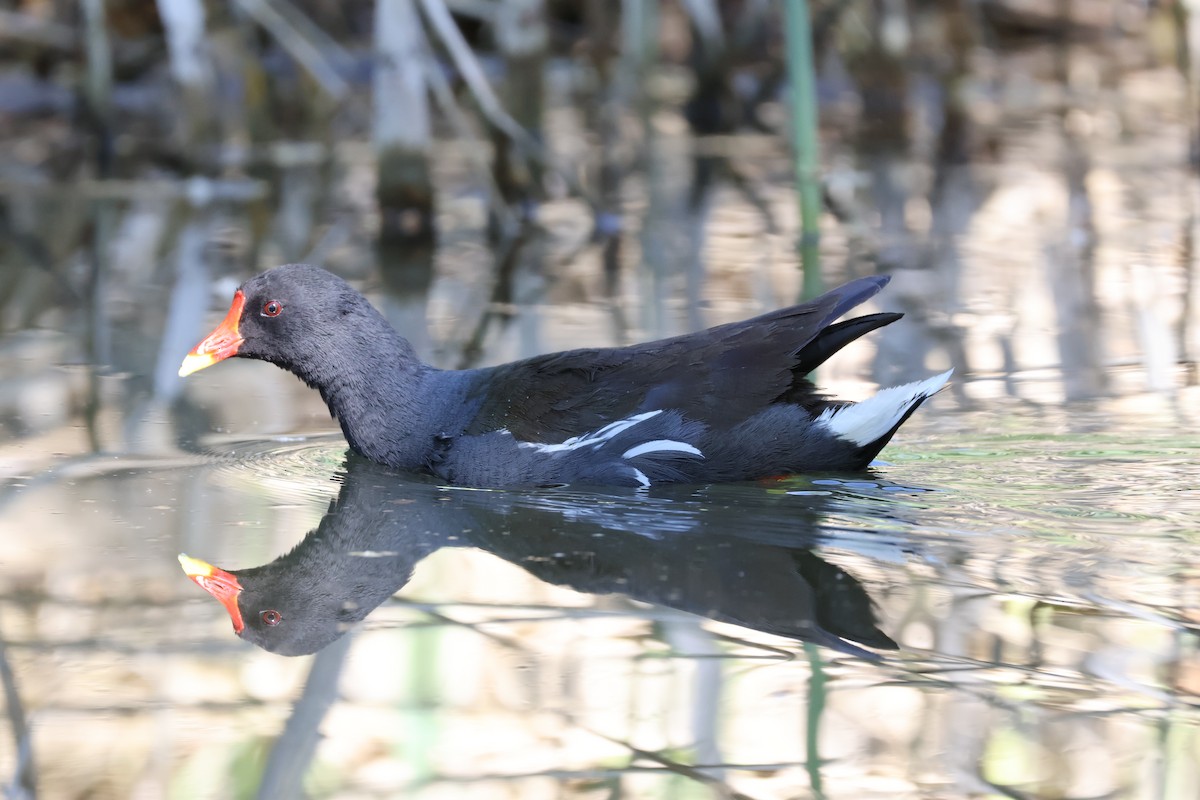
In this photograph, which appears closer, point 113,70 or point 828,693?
point 828,693

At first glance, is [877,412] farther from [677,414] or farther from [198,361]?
[198,361]

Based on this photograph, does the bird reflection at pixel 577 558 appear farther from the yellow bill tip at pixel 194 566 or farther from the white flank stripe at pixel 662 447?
the white flank stripe at pixel 662 447

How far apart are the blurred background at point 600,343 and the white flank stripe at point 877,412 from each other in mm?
147

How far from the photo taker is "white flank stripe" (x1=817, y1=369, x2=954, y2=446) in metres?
4.09

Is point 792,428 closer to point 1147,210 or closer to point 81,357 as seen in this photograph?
point 81,357

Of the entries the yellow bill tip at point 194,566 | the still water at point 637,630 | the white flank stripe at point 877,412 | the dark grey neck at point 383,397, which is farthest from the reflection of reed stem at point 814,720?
the dark grey neck at point 383,397

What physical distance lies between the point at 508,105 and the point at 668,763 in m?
6.09

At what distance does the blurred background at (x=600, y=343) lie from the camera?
276 centimetres

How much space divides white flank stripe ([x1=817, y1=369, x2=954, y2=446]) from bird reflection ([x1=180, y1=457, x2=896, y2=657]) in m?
0.20

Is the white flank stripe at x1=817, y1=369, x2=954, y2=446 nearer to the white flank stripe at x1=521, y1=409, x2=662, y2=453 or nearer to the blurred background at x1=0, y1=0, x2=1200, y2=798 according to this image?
the blurred background at x1=0, y1=0, x2=1200, y2=798

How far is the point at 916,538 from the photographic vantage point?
12.4 feet

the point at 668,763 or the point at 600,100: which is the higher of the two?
the point at 600,100

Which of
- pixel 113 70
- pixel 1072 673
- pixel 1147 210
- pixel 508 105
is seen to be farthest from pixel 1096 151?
pixel 1072 673

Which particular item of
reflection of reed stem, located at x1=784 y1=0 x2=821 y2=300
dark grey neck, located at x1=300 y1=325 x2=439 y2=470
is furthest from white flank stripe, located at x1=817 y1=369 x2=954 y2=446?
reflection of reed stem, located at x1=784 y1=0 x2=821 y2=300
